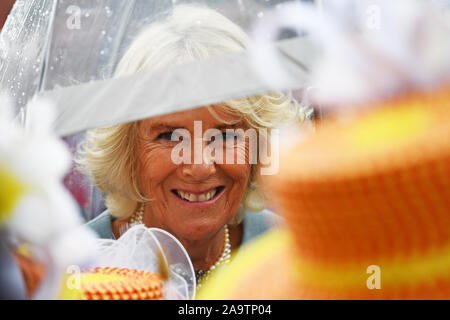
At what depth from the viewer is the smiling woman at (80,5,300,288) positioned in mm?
995

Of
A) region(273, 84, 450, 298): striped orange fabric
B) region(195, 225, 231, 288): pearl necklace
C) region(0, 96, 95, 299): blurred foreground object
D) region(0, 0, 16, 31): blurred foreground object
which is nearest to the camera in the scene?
region(273, 84, 450, 298): striped orange fabric

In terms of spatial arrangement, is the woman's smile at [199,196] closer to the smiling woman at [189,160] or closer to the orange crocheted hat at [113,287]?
the smiling woman at [189,160]

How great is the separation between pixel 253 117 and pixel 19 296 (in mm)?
514

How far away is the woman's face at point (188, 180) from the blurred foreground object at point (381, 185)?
15 centimetres

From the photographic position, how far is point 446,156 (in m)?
0.78

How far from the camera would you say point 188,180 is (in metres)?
1.03

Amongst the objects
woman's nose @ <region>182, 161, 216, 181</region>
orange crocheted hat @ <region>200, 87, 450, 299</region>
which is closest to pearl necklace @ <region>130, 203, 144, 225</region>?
woman's nose @ <region>182, 161, 216, 181</region>

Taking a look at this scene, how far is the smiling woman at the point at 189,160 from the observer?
995 millimetres

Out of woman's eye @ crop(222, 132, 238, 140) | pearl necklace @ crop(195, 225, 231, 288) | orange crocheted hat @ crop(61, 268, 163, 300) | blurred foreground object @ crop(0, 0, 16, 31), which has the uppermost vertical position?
blurred foreground object @ crop(0, 0, 16, 31)

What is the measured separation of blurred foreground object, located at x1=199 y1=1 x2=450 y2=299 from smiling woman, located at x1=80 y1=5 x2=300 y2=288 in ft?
0.48

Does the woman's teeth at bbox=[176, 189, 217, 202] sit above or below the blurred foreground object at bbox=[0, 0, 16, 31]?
below

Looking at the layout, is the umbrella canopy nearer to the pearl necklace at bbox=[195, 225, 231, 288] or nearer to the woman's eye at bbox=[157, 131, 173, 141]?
the woman's eye at bbox=[157, 131, 173, 141]

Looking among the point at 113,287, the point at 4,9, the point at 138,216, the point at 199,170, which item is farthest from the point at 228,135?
the point at 4,9

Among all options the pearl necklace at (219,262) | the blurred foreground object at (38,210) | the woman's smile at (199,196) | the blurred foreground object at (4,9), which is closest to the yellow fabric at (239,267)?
the pearl necklace at (219,262)
